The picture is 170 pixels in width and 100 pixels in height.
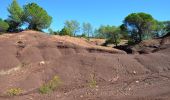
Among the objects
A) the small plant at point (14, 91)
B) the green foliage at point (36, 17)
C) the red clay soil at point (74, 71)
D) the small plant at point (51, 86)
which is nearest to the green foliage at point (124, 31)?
the green foliage at point (36, 17)

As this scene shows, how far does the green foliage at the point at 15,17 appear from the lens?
5778 cm

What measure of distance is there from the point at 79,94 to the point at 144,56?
11128 millimetres

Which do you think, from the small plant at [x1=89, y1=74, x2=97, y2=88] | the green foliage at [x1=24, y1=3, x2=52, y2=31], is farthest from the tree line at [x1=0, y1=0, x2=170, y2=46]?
the small plant at [x1=89, y1=74, x2=97, y2=88]

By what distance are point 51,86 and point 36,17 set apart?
2624 cm

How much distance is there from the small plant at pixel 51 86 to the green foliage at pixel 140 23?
48.0m

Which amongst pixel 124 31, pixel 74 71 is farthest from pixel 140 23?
pixel 74 71

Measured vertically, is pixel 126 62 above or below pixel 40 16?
below

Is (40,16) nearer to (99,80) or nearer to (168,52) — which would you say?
(168,52)

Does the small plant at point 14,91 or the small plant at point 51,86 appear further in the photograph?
the small plant at point 51,86

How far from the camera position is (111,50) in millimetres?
44312

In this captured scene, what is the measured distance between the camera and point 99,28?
111 m

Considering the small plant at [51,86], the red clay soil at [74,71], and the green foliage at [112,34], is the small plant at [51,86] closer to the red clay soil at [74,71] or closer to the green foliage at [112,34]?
the red clay soil at [74,71]

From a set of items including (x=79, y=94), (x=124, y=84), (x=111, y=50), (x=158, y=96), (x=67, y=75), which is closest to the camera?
(x=158, y=96)

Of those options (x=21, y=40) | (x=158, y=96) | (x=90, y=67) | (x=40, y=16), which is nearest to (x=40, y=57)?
(x=21, y=40)
